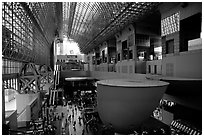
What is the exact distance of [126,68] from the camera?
25641 millimetres

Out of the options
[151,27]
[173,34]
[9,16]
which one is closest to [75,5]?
[151,27]

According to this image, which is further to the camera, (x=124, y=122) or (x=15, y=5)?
(x=15, y=5)

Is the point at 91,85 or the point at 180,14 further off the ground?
the point at 180,14

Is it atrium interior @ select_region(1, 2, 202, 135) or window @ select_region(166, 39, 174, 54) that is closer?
atrium interior @ select_region(1, 2, 202, 135)

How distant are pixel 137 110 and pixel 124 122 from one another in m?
1.24

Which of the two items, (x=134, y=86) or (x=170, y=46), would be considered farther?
(x=170, y=46)

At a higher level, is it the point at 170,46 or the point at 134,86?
the point at 170,46

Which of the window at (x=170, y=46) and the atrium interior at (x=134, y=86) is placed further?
the window at (x=170, y=46)

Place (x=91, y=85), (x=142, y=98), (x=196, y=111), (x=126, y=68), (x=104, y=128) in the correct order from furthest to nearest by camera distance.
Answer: (x=91, y=85) < (x=126, y=68) < (x=196, y=111) < (x=104, y=128) < (x=142, y=98)

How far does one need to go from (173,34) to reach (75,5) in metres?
18.9

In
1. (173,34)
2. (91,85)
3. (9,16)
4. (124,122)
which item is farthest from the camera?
(91,85)

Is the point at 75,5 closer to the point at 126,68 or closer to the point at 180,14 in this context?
the point at 126,68

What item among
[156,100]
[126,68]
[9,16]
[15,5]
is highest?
[15,5]

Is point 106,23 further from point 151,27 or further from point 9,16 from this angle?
point 9,16
